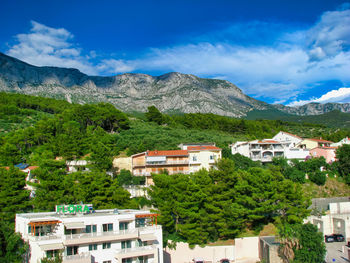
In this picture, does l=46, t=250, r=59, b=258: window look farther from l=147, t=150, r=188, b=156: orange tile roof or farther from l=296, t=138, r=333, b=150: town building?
l=296, t=138, r=333, b=150: town building

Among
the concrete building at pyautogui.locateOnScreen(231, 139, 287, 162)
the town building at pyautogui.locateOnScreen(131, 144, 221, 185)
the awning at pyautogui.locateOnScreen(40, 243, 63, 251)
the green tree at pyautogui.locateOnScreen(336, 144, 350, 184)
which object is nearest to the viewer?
the awning at pyautogui.locateOnScreen(40, 243, 63, 251)

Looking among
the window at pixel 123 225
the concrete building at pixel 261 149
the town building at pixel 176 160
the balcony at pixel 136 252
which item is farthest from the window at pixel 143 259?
the concrete building at pixel 261 149

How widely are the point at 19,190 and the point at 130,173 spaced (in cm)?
1612

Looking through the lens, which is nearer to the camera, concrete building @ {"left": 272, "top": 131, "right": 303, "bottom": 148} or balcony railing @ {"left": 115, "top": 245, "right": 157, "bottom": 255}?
balcony railing @ {"left": 115, "top": 245, "right": 157, "bottom": 255}

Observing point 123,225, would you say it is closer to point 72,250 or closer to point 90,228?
point 90,228

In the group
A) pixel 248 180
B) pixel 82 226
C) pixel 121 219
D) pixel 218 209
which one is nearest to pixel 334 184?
pixel 248 180

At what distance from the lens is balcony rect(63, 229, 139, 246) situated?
21.8 meters

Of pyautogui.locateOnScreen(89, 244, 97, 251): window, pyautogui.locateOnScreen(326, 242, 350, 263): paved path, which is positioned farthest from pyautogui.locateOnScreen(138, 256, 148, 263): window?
pyautogui.locateOnScreen(326, 242, 350, 263): paved path

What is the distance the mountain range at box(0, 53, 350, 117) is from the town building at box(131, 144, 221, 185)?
97.4 meters

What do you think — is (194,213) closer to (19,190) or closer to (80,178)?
(80,178)

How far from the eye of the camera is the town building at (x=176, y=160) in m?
45.3

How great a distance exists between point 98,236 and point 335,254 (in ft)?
75.2

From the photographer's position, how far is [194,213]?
98.2ft

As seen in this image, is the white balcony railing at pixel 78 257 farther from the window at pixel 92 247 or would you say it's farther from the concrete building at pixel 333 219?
the concrete building at pixel 333 219
